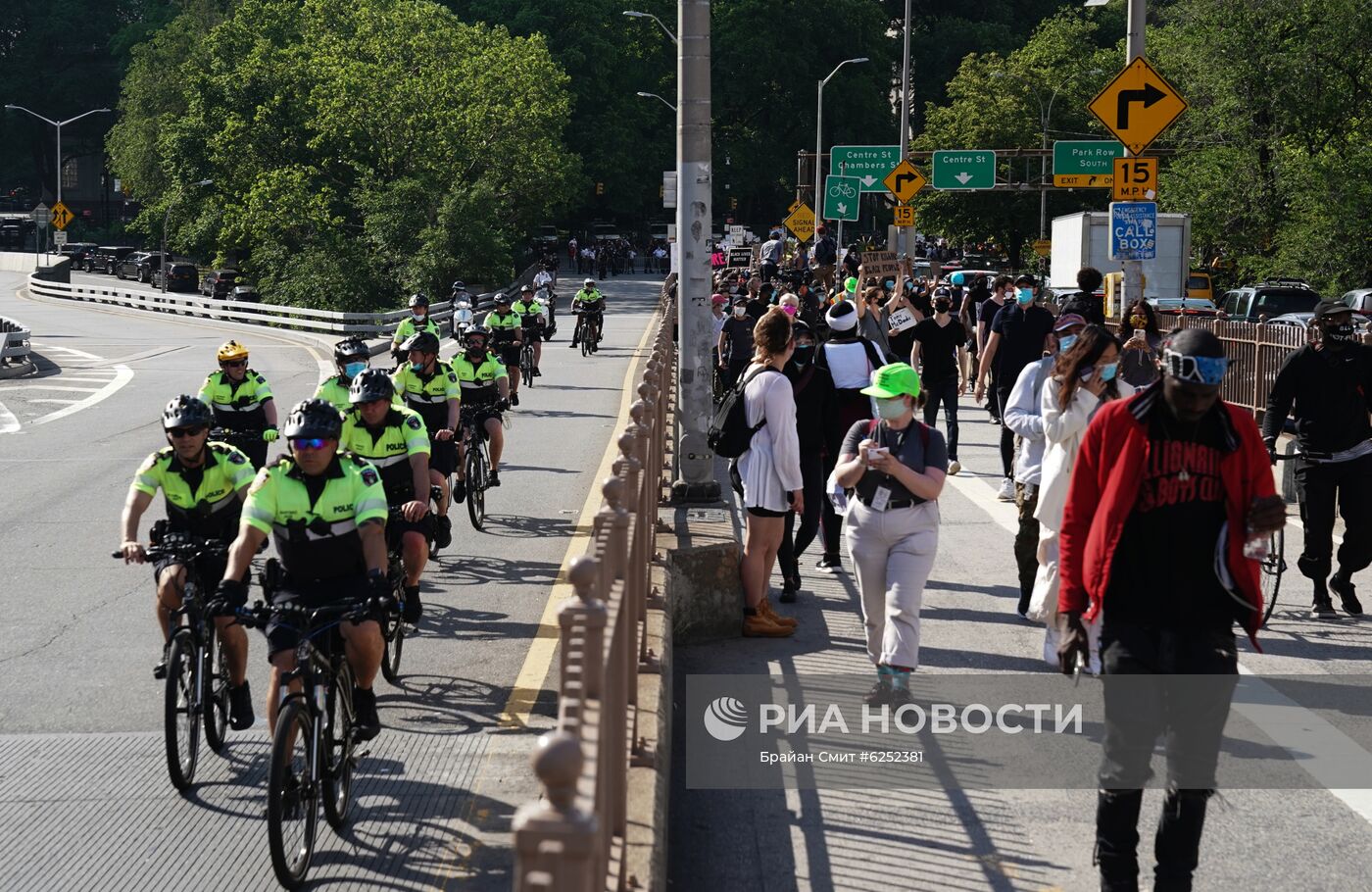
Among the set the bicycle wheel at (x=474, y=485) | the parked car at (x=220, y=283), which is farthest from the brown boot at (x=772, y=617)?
the parked car at (x=220, y=283)

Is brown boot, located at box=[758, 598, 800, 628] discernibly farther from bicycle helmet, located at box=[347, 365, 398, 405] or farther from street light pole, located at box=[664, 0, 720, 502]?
street light pole, located at box=[664, 0, 720, 502]

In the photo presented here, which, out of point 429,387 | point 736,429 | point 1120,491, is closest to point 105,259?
point 429,387

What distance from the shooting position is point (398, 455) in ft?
32.8

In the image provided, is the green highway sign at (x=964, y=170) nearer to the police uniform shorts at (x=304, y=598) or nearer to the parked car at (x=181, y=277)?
the parked car at (x=181, y=277)

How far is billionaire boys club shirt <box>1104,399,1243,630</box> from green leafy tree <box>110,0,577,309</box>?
52.7 m

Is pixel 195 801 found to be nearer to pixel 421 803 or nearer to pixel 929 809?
pixel 421 803

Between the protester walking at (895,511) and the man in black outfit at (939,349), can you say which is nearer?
the protester walking at (895,511)

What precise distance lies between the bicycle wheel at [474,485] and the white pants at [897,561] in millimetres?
6562

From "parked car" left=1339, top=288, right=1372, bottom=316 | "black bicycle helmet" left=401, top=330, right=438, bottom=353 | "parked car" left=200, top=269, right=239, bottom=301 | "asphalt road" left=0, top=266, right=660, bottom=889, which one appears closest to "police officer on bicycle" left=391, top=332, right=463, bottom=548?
"black bicycle helmet" left=401, top=330, right=438, bottom=353

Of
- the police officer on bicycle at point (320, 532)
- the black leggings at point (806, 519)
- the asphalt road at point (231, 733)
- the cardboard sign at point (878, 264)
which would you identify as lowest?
the asphalt road at point (231, 733)

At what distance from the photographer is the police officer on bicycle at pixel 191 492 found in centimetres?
782

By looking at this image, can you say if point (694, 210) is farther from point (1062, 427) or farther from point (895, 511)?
point (895, 511)

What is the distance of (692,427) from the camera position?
1245cm

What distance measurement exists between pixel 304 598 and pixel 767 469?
3.36m
